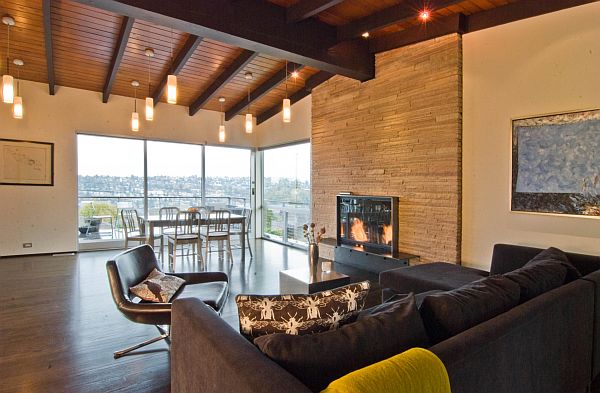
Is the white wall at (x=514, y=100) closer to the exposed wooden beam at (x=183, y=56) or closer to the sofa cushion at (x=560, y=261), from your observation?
the sofa cushion at (x=560, y=261)

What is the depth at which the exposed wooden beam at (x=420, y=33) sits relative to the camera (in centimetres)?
391

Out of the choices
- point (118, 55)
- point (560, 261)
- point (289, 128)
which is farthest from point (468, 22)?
point (118, 55)

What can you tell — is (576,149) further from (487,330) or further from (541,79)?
(487,330)

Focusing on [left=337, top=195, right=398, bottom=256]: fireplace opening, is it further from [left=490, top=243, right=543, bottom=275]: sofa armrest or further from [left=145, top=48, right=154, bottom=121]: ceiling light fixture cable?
[left=145, top=48, right=154, bottom=121]: ceiling light fixture cable

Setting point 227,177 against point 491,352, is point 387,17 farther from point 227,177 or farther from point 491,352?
point 227,177

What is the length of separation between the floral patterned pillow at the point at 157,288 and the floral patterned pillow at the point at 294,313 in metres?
1.38

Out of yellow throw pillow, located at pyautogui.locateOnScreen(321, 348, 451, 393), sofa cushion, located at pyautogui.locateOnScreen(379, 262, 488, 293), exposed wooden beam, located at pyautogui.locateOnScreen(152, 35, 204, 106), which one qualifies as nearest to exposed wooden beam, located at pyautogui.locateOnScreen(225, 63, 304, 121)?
exposed wooden beam, located at pyautogui.locateOnScreen(152, 35, 204, 106)

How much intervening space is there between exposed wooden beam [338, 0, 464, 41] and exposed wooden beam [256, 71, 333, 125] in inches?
57.9

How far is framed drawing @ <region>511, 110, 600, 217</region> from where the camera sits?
9.94ft

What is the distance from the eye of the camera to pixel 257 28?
12.0 feet

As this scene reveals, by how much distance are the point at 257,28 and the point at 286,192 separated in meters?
4.00

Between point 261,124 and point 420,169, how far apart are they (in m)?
4.41

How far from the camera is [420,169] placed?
433 cm

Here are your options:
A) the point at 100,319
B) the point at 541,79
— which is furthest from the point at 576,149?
the point at 100,319
